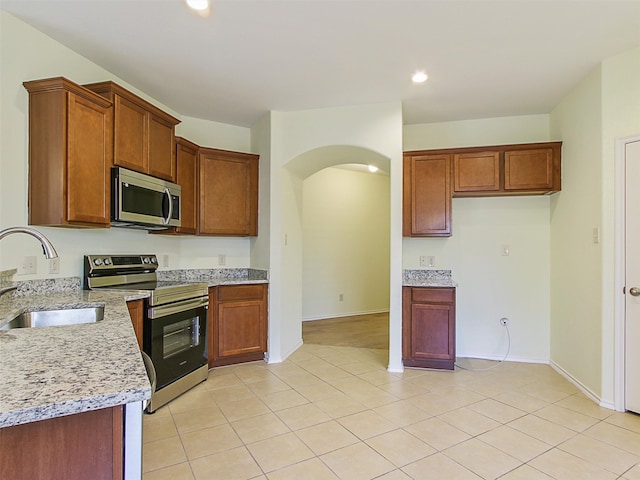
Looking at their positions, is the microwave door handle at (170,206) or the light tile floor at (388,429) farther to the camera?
the microwave door handle at (170,206)

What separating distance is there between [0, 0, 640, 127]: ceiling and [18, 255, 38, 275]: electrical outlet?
153cm

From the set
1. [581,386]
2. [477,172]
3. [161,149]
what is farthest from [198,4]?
[581,386]

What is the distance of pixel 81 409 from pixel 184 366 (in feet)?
8.19

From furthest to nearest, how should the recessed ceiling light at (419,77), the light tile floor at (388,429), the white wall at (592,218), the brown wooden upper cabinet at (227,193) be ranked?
1. the brown wooden upper cabinet at (227,193)
2. the recessed ceiling light at (419,77)
3. the white wall at (592,218)
4. the light tile floor at (388,429)

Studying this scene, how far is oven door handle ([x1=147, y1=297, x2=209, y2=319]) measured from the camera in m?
2.72

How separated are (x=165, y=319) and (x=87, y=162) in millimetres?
1251

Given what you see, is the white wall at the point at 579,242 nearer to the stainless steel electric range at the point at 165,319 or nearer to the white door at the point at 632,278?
the white door at the point at 632,278

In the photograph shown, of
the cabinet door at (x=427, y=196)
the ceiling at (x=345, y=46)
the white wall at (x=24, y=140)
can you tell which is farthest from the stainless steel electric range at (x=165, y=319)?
the cabinet door at (x=427, y=196)

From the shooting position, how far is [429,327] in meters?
3.62

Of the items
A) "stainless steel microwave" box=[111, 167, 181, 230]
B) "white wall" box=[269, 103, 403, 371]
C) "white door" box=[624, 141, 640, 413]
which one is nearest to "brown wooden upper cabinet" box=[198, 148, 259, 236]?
"white wall" box=[269, 103, 403, 371]

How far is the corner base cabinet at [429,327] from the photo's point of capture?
3566mm

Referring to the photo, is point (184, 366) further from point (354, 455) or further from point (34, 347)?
point (34, 347)

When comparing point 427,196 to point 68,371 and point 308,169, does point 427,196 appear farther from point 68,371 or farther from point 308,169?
point 68,371

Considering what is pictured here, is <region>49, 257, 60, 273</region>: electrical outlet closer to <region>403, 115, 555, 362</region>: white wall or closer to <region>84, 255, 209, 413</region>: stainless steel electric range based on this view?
<region>84, 255, 209, 413</region>: stainless steel electric range
